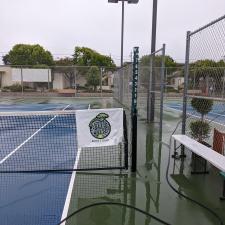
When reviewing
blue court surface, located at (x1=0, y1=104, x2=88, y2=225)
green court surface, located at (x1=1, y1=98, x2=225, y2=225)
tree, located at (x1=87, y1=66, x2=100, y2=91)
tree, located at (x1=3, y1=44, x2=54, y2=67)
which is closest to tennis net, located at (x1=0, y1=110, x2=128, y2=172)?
blue court surface, located at (x1=0, y1=104, x2=88, y2=225)

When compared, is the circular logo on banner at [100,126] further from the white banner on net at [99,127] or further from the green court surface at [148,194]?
the green court surface at [148,194]

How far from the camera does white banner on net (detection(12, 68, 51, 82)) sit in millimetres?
33116

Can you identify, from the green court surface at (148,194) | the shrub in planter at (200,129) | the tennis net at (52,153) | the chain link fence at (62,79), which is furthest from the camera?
the chain link fence at (62,79)

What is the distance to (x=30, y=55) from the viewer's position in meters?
55.1

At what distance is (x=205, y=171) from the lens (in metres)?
5.86

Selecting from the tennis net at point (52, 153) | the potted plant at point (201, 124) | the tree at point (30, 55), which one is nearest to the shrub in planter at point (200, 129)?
the potted plant at point (201, 124)

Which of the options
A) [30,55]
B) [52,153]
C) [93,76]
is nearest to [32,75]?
[93,76]

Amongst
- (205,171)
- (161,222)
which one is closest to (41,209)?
(161,222)

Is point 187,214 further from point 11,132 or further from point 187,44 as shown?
point 11,132

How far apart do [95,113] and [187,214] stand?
7.54 ft

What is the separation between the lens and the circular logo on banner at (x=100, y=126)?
545 centimetres

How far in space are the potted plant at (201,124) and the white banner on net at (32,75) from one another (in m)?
27.5

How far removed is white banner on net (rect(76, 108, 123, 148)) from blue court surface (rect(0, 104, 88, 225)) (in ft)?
2.59

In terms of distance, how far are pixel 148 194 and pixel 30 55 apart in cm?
5386
